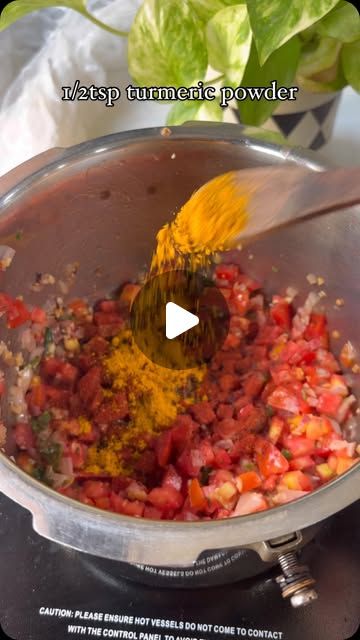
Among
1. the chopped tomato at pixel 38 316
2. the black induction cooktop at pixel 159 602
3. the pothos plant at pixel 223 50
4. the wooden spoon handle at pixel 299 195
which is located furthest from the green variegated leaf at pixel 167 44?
the black induction cooktop at pixel 159 602

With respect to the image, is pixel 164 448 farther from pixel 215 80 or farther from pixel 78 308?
pixel 215 80

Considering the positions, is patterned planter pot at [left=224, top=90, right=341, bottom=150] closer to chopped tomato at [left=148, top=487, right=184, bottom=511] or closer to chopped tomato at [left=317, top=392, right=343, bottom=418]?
chopped tomato at [left=317, top=392, right=343, bottom=418]

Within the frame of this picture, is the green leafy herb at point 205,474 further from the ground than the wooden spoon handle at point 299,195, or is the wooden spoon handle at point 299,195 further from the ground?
the wooden spoon handle at point 299,195

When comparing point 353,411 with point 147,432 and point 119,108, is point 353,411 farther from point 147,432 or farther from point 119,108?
point 119,108

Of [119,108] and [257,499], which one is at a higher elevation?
[119,108]

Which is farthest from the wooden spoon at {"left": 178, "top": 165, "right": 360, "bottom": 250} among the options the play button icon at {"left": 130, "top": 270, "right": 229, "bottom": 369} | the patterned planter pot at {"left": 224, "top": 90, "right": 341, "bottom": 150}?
the patterned planter pot at {"left": 224, "top": 90, "right": 341, "bottom": 150}

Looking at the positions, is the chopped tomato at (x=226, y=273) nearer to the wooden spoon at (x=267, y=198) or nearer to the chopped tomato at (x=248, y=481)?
the wooden spoon at (x=267, y=198)

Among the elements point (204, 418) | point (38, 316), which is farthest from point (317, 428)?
point (38, 316)

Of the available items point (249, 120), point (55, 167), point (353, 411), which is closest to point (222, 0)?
point (249, 120)
